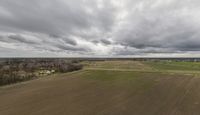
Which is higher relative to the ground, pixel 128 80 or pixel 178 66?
pixel 128 80

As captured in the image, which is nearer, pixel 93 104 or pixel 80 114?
pixel 80 114

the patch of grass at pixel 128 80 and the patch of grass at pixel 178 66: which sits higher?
the patch of grass at pixel 128 80

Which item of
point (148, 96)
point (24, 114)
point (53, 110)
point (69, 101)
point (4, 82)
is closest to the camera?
point (24, 114)

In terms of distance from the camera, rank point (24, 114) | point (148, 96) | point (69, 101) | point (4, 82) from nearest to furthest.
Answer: point (24, 114) < point (69, 101) < point (148, 96) < point (4, 82)

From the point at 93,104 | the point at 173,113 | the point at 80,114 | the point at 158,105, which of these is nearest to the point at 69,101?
the point at 93,104

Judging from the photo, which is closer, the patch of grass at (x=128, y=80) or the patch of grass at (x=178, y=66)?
the patch of grass at (x=128, y=80)

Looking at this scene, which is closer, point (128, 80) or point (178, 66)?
point (128, 80)

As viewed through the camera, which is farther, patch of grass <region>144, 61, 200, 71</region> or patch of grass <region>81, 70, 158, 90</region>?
patch of grass <region>144, 61, 200, 71</region>

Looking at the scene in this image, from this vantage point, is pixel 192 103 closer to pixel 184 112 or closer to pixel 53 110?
pixel 184 112

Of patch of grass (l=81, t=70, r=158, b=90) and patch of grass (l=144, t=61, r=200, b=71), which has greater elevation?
patch of grass (l=81, t=70, r=158, b=90)
